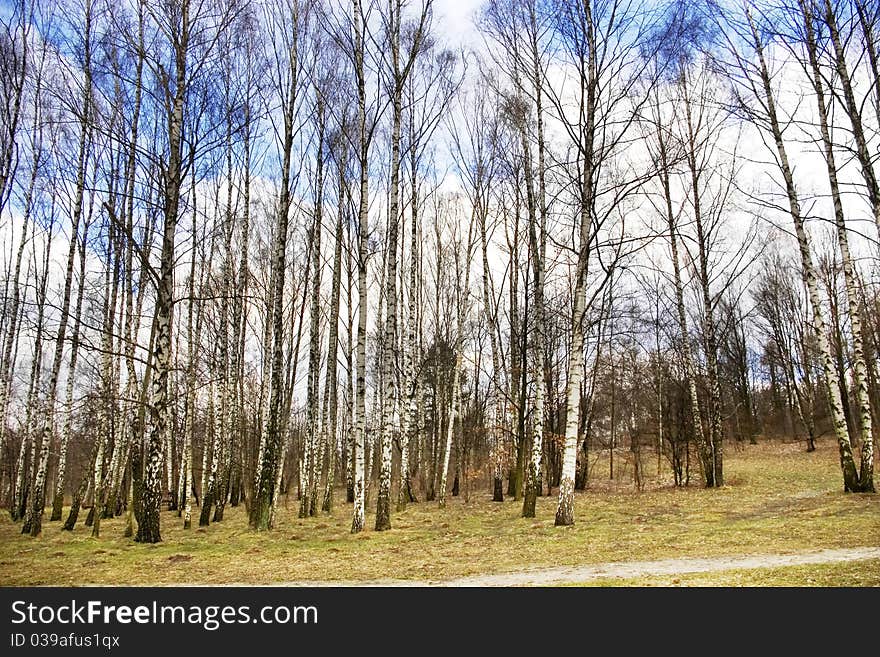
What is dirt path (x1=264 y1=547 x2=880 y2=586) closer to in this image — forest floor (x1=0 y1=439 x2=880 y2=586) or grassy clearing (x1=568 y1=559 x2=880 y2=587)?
forest floor (x1=0 y1=439 x2=880 y2=586)

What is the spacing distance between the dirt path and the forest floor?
2cm

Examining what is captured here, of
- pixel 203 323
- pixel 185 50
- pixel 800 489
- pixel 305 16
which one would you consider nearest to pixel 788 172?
pixel 800 489

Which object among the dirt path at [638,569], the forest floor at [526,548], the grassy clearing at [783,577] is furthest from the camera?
the forest floor at [526,548]

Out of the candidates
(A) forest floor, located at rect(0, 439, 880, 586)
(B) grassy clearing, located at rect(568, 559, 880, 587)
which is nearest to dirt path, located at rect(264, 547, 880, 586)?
(A) forest floor, located at rect(0, 439, 880, 586)

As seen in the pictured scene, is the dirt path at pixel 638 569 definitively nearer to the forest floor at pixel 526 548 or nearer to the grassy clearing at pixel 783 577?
the forest floor at pixel 526 548

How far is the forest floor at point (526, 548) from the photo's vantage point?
6.54 m

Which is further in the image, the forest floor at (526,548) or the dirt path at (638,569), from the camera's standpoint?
the forest floor at (526,548)

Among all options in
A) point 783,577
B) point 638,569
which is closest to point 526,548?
point 638,569

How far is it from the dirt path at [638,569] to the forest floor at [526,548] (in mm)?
22

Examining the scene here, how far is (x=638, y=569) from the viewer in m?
6.71

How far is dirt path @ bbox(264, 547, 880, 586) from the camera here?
20.8ft

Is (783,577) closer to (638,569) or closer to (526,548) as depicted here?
(638,569)

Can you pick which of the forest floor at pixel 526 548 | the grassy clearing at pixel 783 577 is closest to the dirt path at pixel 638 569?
the forest floor at pixel 526 548
